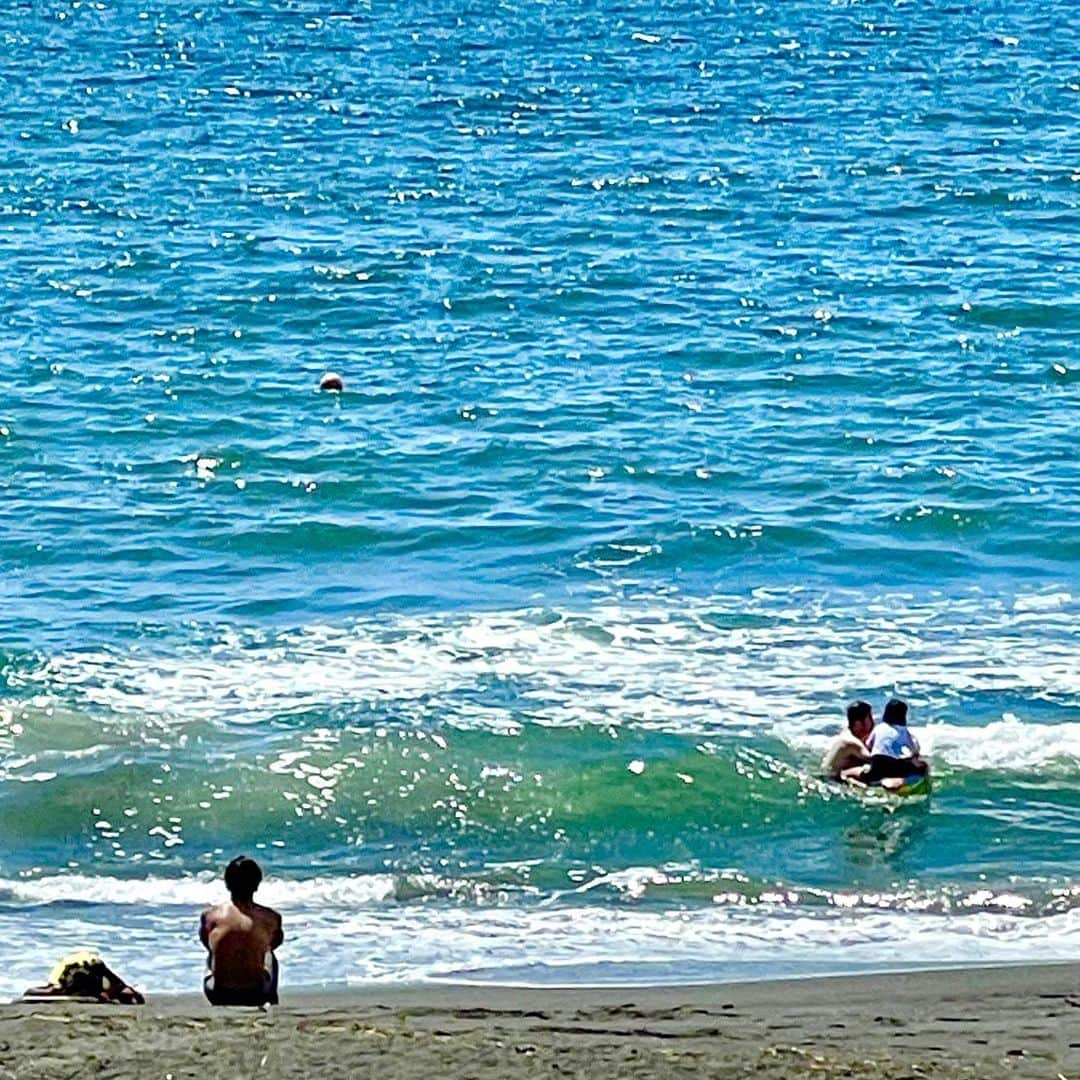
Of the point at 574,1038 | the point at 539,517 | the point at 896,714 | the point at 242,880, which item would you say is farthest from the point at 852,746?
the point at 574,1038

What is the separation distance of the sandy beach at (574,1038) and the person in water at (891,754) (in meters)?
4.26

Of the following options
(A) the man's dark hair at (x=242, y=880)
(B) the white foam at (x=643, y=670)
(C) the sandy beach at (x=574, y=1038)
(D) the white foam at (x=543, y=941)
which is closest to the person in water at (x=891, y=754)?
(B) the white foam at (x=643, y=670)

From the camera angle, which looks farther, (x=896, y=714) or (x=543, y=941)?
(x=896, y=714)

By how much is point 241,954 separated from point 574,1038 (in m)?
2.53

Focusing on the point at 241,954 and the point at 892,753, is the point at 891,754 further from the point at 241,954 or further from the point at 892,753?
the point at 241,954

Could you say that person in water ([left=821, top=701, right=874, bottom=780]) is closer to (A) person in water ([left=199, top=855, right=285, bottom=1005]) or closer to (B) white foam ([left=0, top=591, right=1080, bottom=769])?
(B) white foam ([left=0, top=591, right=1080, bottom=769])

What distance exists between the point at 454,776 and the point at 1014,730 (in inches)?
178

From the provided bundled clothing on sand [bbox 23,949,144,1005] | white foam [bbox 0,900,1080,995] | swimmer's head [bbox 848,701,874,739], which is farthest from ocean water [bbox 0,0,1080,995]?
bundled clothing on sand [bbox 23,949,144,1005]

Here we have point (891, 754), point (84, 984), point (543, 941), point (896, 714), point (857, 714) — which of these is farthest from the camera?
point (857, 714)

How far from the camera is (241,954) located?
14609 millimetres

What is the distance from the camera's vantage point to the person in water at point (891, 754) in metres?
19.3

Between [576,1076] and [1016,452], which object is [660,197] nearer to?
[1016,452]

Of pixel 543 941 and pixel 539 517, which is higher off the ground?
pixel 539 517

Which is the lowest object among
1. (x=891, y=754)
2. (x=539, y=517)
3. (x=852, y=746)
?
(x=891, y=754)
